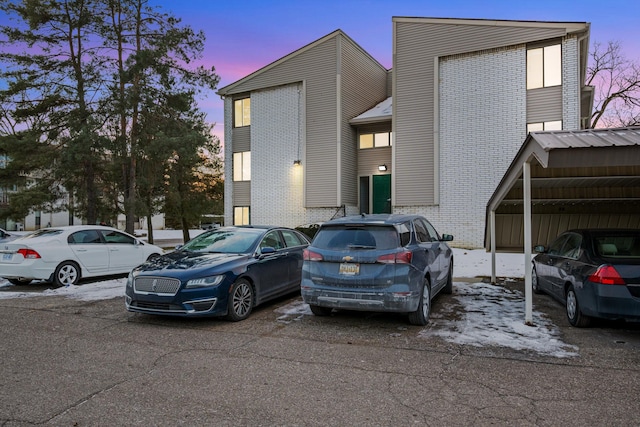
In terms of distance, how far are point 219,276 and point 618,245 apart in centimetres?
574

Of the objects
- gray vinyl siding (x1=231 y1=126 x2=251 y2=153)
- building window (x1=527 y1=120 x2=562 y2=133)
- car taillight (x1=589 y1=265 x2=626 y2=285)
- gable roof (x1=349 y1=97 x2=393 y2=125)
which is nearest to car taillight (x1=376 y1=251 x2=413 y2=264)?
car taillight (x1=589 y1=265 x2=626 y2=285)

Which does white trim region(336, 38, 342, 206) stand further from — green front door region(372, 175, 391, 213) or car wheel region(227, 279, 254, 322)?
car wheel region(227, 279, 254, 322)

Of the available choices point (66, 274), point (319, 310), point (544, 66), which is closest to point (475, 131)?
point (544, 66)

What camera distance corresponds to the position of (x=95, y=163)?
64.2ft

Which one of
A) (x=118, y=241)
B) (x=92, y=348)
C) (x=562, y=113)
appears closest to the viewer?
(x=92, y=348)

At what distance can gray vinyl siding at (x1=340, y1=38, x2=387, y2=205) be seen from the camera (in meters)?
21.8

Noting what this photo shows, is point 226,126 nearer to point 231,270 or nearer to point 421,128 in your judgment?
point 421,128

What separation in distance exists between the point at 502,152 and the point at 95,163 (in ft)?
57.7

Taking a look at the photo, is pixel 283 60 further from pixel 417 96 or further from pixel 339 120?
pixel 417 96

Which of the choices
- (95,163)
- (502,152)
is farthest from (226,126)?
(502,152)

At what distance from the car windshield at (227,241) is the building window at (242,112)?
55.4ft

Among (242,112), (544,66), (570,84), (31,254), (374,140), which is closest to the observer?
(31,254)

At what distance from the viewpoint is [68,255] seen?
1000 cm

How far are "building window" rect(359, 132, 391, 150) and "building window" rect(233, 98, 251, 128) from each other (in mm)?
6447
